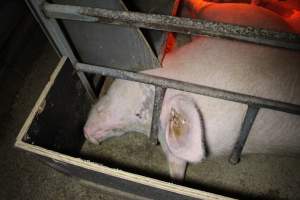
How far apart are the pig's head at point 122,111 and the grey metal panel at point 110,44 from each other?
15cm

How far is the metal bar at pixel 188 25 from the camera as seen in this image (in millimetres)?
986

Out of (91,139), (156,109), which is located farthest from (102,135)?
(156,109)

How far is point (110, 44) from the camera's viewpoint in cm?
158

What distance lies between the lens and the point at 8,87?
2447 mm

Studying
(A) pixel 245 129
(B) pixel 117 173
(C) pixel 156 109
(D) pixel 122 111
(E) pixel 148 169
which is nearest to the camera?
(B) pixel 117 173

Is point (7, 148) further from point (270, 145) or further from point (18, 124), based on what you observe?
point (270, 145)

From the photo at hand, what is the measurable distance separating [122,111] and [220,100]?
59 cm

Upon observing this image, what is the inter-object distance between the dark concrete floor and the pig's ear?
716 millimetres

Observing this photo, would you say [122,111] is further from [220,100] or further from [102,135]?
[220,100]

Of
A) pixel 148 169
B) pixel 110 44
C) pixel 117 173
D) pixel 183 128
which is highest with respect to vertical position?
pixel 110 44

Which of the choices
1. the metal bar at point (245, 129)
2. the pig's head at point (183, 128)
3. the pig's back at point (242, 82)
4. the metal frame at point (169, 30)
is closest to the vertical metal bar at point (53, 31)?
the metal frame at point (169, 30)

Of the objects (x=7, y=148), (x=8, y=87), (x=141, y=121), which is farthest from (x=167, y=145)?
(x=8, y=87)

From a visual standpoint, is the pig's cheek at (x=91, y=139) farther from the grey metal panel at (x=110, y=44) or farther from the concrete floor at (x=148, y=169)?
the grey metal panel at (x=110, y=44)

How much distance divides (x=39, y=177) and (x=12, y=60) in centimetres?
105
